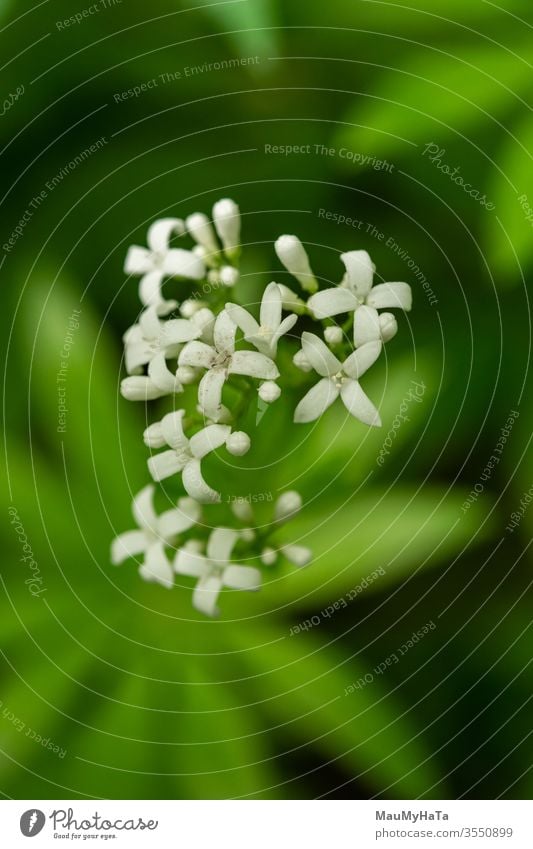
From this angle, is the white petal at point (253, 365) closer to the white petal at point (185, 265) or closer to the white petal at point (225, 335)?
the white petal at point (225, 335)

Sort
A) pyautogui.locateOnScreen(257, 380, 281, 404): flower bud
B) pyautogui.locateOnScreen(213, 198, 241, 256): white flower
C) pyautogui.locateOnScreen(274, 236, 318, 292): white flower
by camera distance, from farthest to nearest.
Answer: pyautogui.locateOnScreen(213, 198, 241, 256): white flower < pyautogui.locateOnScreen(274, 236, 318, 292): white flower < pyautogui.locateOnScreen(257, 380, 281, 404): flower bud

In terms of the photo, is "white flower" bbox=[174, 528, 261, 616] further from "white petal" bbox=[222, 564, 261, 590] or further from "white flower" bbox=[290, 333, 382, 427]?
"white flower" bbox=[290, 333, 382, 427]

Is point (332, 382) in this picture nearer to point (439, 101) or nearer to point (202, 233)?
point (202, 233)
